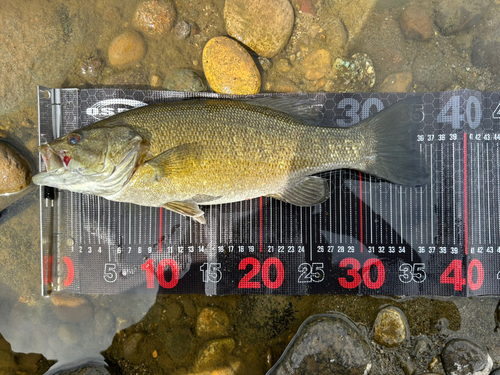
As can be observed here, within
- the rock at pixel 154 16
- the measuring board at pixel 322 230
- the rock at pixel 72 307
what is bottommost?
the rock at pixel 72 307

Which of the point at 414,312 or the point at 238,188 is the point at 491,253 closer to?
the point at 414,312

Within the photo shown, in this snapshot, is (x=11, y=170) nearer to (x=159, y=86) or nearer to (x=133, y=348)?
(x=159, y=86)

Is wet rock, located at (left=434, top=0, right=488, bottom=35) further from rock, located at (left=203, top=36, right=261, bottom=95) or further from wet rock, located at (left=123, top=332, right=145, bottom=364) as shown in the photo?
wet rock, located at (left=123, top=332, right=145, bottom=364)

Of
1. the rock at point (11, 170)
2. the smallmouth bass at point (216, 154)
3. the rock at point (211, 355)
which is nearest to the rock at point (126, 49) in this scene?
the smallmouth bass at point (216, 154)

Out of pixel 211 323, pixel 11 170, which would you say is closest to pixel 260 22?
pixel 11 170

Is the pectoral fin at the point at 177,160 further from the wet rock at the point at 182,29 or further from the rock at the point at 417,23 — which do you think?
the rock at the point at 417,23
